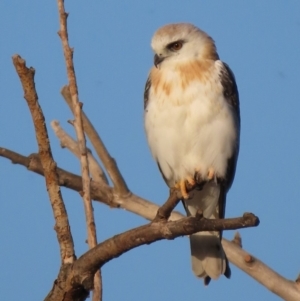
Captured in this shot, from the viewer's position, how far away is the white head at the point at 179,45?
5.18m

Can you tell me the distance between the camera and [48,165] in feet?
9.52

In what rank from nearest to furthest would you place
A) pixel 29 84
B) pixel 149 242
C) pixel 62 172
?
pixel 29 84
pixel 149 242
pixel 62 172

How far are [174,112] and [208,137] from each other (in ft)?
0.98

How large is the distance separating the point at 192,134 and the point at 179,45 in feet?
2.45

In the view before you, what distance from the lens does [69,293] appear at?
9.45ft

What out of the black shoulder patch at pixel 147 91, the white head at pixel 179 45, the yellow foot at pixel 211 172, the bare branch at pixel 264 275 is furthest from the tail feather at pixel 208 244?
the white head at pixel 179 45

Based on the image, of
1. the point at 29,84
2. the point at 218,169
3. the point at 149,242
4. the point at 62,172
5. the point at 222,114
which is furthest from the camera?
the point at 62,172

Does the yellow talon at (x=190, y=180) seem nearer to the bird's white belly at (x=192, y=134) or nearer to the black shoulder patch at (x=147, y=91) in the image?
the bird's white belly at (x=192, y=134)

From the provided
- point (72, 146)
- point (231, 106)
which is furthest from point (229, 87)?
point (72, 146)

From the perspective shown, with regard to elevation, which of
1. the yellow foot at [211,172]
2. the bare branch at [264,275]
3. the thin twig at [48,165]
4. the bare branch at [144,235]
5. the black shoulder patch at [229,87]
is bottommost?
the bare branch at [144,235]

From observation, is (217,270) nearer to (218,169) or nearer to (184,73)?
(218,169)

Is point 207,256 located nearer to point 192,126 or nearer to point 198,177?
point 198,177

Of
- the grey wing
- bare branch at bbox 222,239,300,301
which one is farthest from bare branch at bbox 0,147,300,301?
the grey wing

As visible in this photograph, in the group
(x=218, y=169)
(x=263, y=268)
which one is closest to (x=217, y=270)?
(x=263, y=268)
